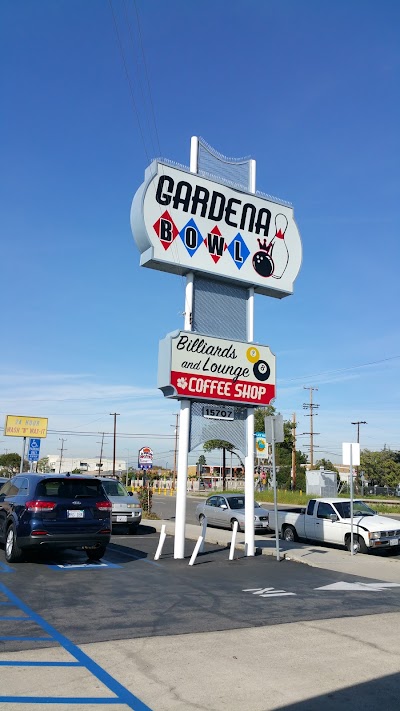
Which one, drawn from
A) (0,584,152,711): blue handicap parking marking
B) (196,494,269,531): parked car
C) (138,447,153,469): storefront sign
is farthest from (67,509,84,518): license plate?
(138,447,153,469): storefront sign

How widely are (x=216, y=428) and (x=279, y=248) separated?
5.14 m

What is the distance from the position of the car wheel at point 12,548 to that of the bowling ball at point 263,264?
8.42m

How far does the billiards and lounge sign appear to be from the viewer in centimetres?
1398

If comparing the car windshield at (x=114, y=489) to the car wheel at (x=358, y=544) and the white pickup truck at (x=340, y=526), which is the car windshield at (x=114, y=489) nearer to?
the white pickup truck at (x=340, y=526)

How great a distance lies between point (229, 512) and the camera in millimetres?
22266

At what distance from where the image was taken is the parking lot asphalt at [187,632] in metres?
5.19

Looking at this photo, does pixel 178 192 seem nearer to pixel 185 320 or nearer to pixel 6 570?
pixel 185 320

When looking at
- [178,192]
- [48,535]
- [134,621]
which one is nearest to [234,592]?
[134,621]

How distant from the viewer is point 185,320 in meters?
14.7

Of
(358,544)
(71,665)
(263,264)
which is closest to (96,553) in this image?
(358,544)

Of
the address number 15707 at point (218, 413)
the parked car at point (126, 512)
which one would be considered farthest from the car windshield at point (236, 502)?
the address number 15707 at point (218, 413)

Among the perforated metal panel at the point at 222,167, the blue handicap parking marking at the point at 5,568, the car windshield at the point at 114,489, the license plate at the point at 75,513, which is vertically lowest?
the blue handicap parking marking at the point at 5,568

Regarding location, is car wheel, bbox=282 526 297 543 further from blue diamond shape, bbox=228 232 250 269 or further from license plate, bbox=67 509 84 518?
license plate, bbox=67 509 84 518

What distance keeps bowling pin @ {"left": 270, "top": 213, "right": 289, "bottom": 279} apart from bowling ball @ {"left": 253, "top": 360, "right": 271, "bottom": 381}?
2.39m
